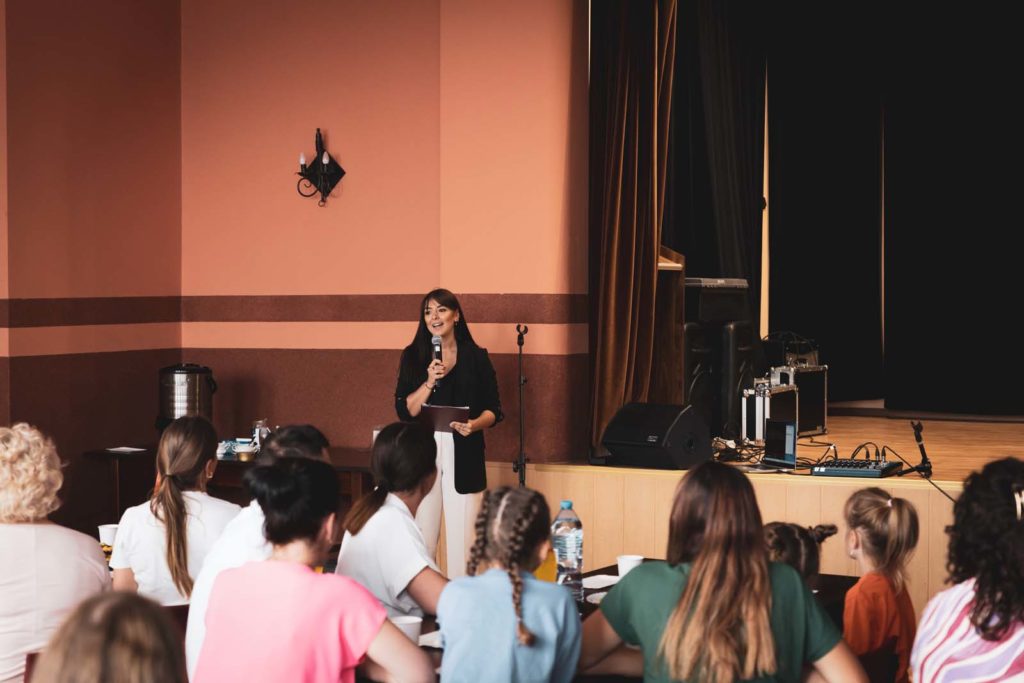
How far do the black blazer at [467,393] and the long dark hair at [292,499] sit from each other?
292 cm

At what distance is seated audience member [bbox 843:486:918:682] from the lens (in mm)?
2936

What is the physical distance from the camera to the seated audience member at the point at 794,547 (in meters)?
2.87

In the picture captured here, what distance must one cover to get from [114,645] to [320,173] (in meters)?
5.30

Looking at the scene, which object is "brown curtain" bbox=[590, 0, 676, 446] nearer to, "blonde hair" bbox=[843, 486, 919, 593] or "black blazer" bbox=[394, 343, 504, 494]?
"black blazer" bbox=[394, 343, 504, 494]

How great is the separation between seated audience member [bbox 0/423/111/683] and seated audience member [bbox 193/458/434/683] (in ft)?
2.11

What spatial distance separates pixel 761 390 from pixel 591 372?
5.01 ft

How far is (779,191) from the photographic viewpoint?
10953 millimetres

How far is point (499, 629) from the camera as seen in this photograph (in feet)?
7.38

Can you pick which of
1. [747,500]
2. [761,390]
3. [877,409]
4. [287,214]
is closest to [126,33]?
[287,214]

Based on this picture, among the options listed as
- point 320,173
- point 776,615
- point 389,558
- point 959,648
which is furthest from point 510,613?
point 320,173

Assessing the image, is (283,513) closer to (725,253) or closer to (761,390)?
(761,390)

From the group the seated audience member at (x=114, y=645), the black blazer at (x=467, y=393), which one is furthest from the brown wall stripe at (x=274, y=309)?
the seated audience member at (x=114, y=645)

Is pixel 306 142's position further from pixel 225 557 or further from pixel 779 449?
pixel 225 557

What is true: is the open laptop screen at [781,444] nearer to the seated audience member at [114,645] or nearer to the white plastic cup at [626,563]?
the white plastic cup at [626,563]
